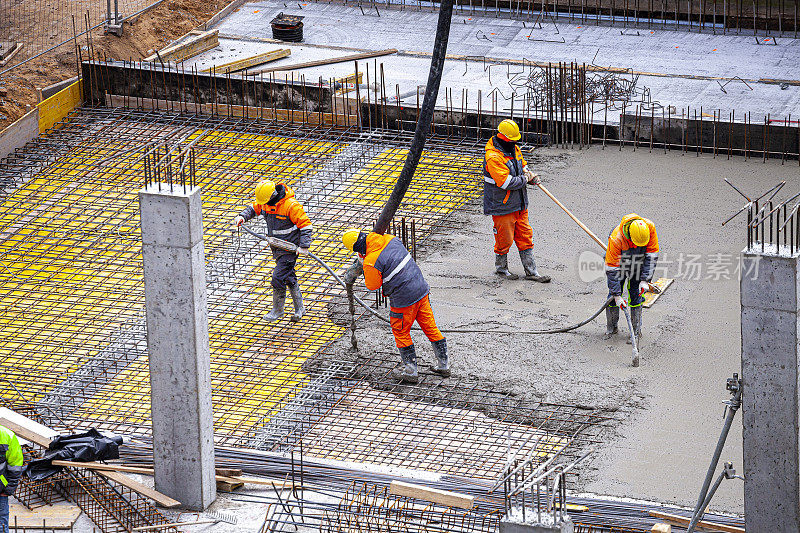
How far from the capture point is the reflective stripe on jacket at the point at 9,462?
9492mm

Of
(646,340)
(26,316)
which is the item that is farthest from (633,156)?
(26,316)

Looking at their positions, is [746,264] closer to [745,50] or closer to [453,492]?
[453,492]

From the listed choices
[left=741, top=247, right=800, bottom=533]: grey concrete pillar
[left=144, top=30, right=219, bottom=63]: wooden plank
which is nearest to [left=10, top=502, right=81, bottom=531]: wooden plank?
[left=741, top=247, right=800, bottom=533]: grey concrete pillar

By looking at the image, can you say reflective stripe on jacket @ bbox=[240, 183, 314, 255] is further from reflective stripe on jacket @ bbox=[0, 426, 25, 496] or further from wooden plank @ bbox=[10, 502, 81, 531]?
reflective stripe on jacket @ bbox=[0, 426, 25, 496]

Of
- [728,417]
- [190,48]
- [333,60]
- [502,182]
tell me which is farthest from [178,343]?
[190,48]

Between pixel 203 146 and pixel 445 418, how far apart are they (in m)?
7.63

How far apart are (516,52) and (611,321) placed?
351 inches

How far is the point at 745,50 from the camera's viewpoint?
20250mm

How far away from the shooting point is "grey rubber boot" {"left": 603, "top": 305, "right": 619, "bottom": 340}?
12586 mm

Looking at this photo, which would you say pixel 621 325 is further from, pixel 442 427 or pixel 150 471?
pixel 150 471

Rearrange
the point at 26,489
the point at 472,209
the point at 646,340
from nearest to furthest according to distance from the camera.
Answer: the point at 26,489 < the point at 646,340 < the point at 472,209

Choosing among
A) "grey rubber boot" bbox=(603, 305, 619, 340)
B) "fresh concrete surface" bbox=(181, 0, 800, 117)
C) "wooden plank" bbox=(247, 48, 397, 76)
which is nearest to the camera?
"grey rubber boot" bbox=(603, 305, 619, 340)

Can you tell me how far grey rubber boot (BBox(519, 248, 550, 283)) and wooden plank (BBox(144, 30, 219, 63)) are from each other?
27.4 ft

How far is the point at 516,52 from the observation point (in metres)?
20.7
